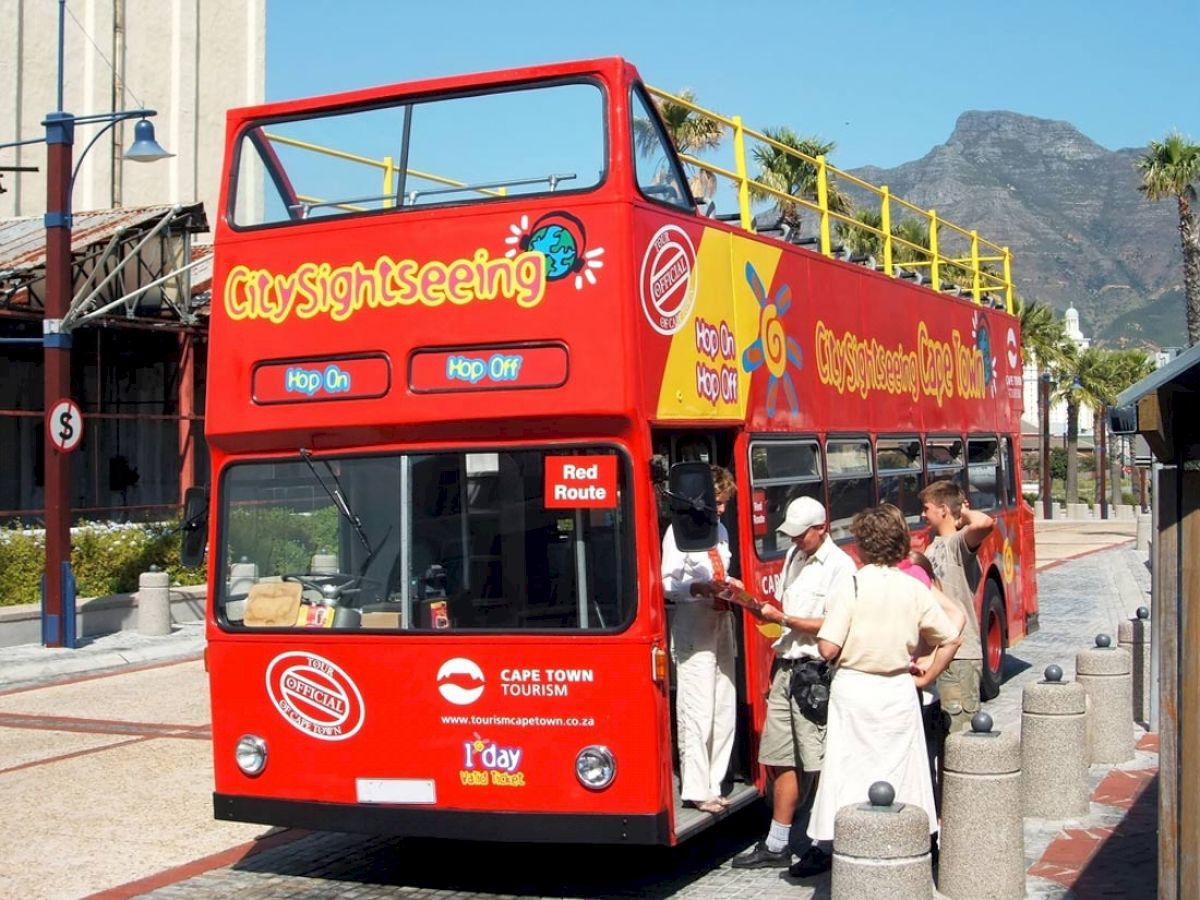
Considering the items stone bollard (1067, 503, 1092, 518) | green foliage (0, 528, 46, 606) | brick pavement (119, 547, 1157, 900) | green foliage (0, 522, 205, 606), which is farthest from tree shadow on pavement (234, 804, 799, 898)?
stone bollard (1067, 503, 1092, 518)

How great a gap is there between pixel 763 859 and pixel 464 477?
2580 millimetres

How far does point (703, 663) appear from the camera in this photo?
809 cm

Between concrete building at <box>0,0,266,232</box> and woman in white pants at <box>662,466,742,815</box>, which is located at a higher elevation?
concrete building at <box>0,0,266,232</box>

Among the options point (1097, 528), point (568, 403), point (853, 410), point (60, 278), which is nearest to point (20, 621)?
point (60, 278)

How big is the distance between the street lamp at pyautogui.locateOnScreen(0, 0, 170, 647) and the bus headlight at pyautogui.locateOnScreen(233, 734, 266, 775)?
1126cm

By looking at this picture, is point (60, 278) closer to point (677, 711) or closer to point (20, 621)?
point (20, 621)

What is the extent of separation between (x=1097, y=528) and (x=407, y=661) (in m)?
49.6

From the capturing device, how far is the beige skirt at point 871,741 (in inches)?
285

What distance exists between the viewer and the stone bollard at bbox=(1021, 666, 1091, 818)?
9.23 m

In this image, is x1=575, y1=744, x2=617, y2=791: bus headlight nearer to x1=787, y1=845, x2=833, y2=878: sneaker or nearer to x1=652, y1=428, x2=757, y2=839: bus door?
x1=652, y1=428, x2=757, y2=839: bus door

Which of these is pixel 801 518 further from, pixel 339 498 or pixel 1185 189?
pixel 1185 189

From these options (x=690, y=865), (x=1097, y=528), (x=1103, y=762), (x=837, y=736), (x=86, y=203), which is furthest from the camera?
(x=1097, y=528)

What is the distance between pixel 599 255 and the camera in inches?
295

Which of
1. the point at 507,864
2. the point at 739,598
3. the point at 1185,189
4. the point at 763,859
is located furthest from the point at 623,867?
the point at 1185,189
